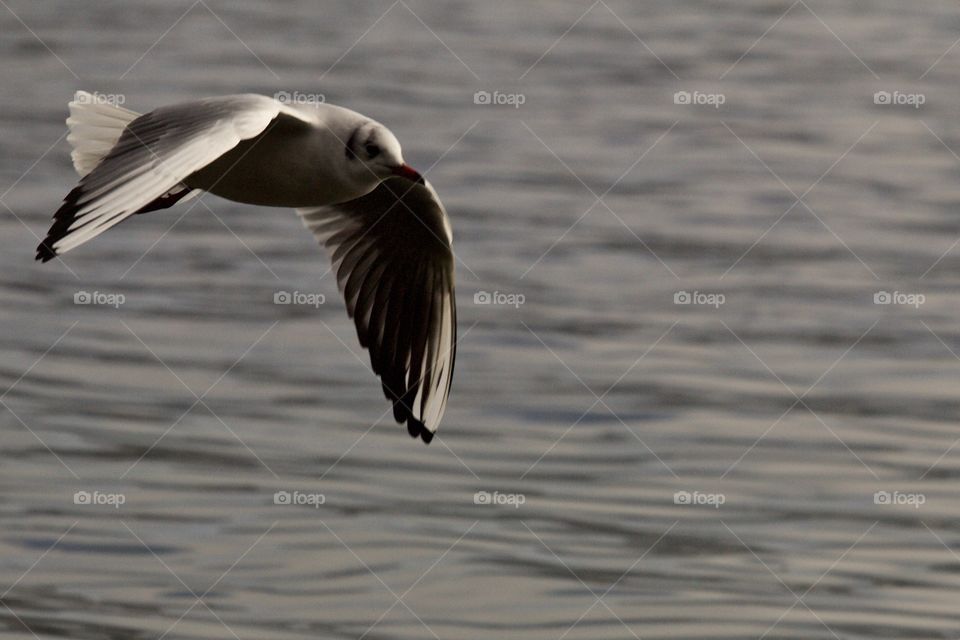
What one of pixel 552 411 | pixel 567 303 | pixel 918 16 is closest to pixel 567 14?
pixel 918 16

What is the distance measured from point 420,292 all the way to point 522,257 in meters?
4.82

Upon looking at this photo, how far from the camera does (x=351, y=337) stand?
10.7 m

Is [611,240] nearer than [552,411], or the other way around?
[552,411]

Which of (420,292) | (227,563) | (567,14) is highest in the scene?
(420,292)

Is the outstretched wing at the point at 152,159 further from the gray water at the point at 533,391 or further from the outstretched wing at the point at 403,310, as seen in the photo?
the gray water at the point at 533,391

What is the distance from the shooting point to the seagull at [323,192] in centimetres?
530

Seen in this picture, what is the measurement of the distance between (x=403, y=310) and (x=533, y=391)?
274 cm

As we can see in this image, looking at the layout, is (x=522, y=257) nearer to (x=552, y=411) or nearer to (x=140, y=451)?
(x=552, y=411)

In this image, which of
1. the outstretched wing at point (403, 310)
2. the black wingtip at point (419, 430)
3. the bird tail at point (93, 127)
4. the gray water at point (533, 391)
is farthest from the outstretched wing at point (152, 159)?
the gray water at point (533, 391)

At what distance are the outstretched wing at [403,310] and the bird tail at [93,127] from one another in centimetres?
92

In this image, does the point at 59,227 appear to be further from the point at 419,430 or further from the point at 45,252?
the point at 419,430

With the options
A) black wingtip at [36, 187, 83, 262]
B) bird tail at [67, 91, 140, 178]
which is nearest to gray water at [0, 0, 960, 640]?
bird tail at [67, 91, 140, 178]

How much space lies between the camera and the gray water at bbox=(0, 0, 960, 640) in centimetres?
788

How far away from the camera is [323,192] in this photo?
20.7 ft
